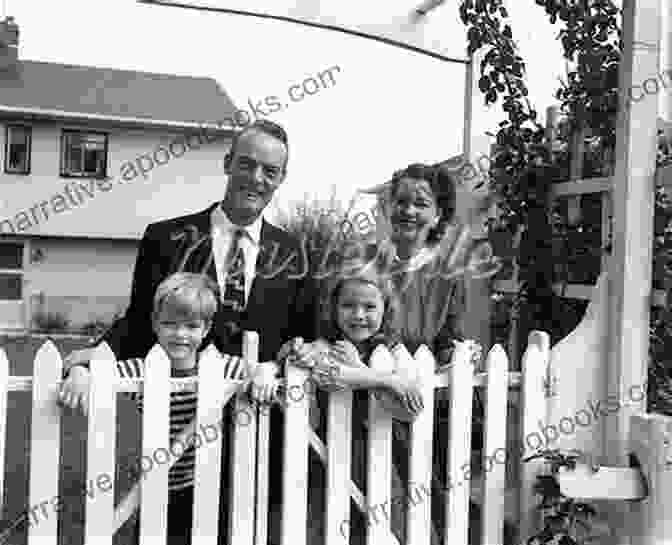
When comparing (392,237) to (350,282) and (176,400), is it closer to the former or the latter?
(350,282)

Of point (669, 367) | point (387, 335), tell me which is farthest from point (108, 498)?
point (669, 367)

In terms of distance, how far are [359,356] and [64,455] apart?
10.3 feet

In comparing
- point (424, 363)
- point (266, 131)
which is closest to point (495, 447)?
point (424, 363)

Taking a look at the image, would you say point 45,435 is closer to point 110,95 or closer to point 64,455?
point 110,95

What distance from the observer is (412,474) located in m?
2.55

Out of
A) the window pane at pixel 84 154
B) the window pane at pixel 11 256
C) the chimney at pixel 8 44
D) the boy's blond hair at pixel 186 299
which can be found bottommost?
the boy's blond hair at pixel 186 299

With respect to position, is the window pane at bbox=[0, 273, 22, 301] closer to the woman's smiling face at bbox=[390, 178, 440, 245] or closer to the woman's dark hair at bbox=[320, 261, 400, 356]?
the woman's dark hair at bbox=[320, 261, 400, 356]

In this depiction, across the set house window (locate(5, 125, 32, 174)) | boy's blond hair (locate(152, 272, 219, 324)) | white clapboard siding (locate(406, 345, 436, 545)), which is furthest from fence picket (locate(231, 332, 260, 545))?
house window (locate(5, 125, 32, 174))

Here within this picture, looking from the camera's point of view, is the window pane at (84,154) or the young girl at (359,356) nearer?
Answer: the young girl at (359,356)

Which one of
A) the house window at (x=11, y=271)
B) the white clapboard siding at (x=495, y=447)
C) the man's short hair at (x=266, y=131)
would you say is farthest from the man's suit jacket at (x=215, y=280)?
the white clapboard siding at (x=495, y=447)

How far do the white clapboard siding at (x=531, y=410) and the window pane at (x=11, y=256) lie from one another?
170 cm

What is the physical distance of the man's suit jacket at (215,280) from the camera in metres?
2.71

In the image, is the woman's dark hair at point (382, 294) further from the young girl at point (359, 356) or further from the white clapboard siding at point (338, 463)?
the white clapboard siding at point (338, 463)

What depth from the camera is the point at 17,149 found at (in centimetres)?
285
